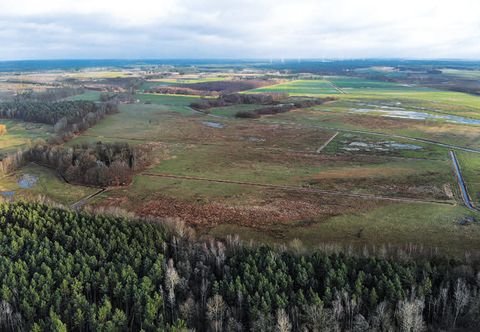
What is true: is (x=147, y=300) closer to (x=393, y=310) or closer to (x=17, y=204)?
(x=393, y=310)

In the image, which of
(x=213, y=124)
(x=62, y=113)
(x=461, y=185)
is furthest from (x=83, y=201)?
(x=62, y=113)

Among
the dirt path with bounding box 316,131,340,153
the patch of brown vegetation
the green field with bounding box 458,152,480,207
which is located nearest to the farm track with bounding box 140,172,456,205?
the patch of brown vegetation

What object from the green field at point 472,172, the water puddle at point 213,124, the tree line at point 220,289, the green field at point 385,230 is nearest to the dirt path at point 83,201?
the tree line at point 220,289

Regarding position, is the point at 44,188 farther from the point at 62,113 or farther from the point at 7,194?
the point at 62,113

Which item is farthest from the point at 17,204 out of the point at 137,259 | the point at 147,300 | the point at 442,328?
the point at 442,328

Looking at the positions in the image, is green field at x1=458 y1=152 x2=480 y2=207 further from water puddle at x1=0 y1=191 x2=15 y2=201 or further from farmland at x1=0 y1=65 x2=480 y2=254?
water puddle at x1=0 y1=191 x2=15 y2=201

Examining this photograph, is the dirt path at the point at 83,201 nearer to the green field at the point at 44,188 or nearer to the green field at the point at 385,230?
the green field at the point at 44,188

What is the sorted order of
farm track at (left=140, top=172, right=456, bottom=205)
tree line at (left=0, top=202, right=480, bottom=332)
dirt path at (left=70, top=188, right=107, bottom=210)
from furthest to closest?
dirt path at (left=70, top=188, right=107, bottom=210) → farm track at (left=140, top=172, right=456, bottom=205) → tree line at (left=0, top=202, right=480, bottom=332)
